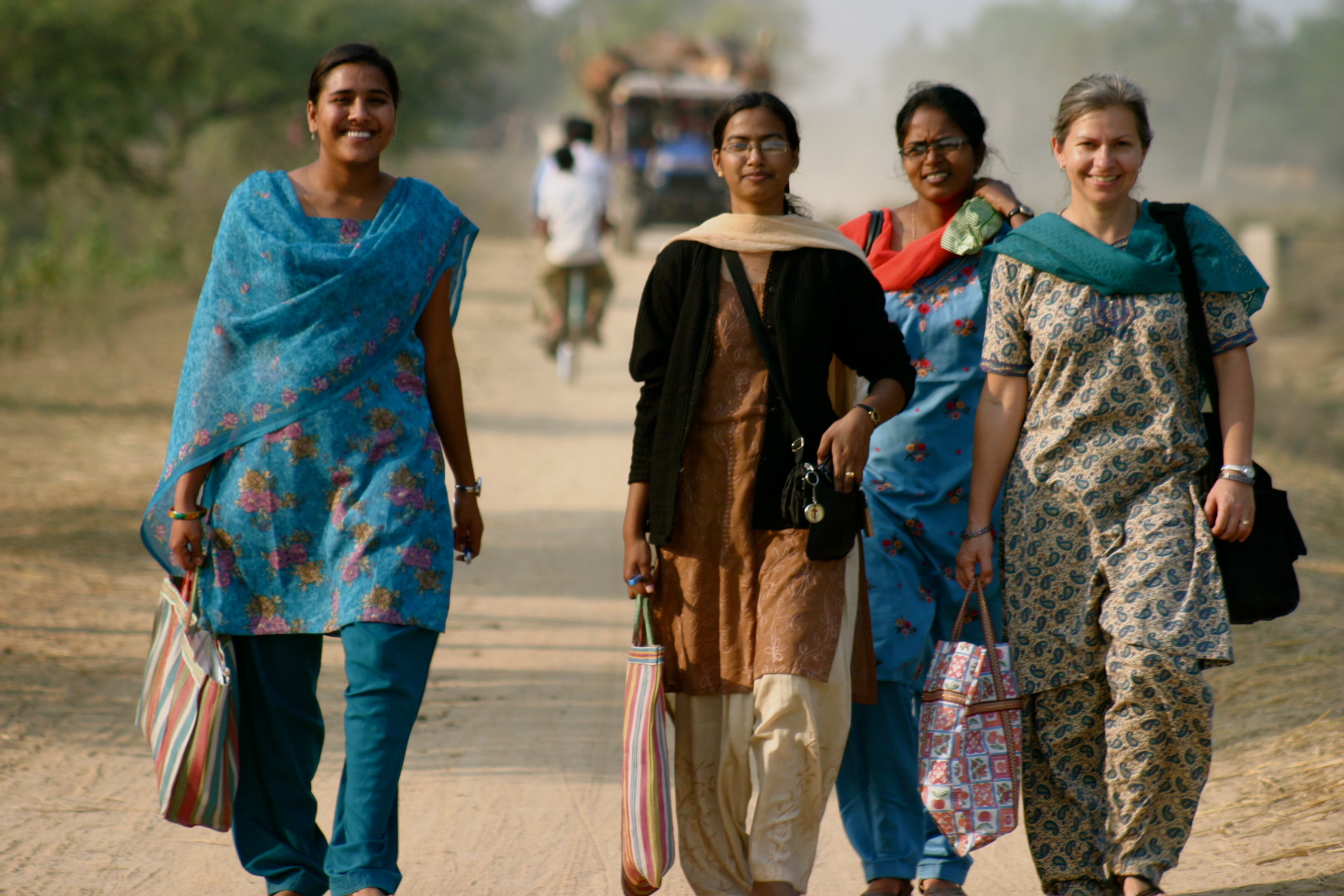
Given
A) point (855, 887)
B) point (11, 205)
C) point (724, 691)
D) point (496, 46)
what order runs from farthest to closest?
1. point (496, 46)
2. point (11, 205)
3. point (855, 887)
4. point (724, 691)

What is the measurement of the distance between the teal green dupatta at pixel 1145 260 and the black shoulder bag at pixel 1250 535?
2 cm

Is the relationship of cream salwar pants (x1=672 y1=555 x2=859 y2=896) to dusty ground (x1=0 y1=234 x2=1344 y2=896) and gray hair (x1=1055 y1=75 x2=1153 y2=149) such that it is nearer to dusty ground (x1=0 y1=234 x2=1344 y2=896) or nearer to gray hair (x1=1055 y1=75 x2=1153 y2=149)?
dusty ground (x1=0 y1=234 x2=1344 y2=896)

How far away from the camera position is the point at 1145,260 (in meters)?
3.17

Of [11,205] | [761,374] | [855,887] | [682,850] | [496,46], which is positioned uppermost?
[496,46]

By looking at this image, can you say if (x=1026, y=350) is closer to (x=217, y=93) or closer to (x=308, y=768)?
(x=308, y=768)

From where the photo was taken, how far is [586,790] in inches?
172

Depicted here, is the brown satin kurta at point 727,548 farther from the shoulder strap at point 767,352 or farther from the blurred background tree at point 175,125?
the blurred background tree at point 175,125

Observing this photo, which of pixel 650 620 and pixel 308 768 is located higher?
pixel 650 620

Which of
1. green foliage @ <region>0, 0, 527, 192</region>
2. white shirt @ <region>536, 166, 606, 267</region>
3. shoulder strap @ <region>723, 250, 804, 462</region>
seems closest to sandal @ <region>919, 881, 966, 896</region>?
shoulder strap @ <region>723, 250, 804, 462</region>

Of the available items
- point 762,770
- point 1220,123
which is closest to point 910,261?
point 762,770

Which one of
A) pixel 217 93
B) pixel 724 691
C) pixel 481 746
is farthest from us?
pixel 217 93

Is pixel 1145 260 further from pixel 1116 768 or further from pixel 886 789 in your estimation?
pixel 886 789

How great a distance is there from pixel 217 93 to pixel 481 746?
17531 mm

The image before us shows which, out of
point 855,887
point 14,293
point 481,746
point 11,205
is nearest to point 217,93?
point 11,205
